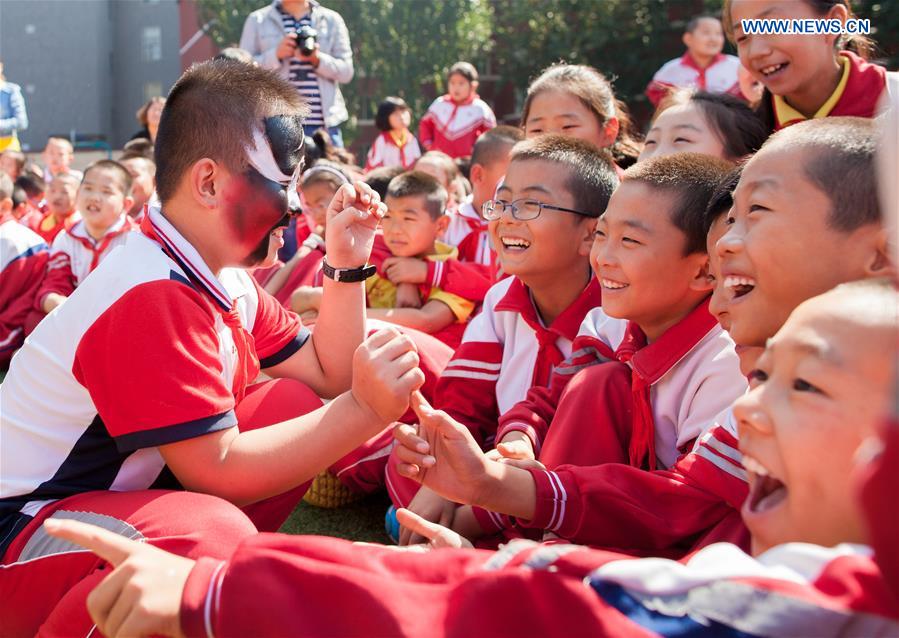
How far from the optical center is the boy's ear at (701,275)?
221 centimetres

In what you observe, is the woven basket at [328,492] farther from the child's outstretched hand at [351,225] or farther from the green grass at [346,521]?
the child's outstretched hand at [351,225]

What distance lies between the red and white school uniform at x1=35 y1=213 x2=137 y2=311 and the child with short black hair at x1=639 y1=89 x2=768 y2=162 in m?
3.33

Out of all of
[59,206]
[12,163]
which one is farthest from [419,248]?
[12,163]

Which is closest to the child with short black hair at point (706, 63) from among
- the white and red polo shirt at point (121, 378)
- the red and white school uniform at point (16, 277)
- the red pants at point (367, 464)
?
the red and white school uniform at point (16, 277)

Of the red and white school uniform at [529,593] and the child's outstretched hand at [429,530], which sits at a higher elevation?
the red and white school uniform at [529,593]

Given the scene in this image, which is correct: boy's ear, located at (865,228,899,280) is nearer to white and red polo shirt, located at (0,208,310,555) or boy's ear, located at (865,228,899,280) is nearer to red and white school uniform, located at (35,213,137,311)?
white and red polo shirt, located at (0,208,310,555)

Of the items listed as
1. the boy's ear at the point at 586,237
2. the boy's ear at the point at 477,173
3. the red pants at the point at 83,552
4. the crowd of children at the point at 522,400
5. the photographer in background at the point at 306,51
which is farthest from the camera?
the photographer in background at the point at 306,51

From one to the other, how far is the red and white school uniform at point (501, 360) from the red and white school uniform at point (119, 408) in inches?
34.0

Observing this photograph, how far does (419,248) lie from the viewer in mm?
4176

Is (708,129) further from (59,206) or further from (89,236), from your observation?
(59,206)

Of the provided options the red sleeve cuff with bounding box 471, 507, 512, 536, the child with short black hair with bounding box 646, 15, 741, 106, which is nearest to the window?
the child with short black hair with bounding box 646, 15, 741, 106

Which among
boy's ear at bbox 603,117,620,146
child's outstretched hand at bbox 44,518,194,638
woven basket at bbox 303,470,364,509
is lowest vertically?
woven basket at bbox 303,470,364,509

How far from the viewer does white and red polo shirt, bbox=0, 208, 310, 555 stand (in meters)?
1.74

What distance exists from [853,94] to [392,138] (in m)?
6.88
